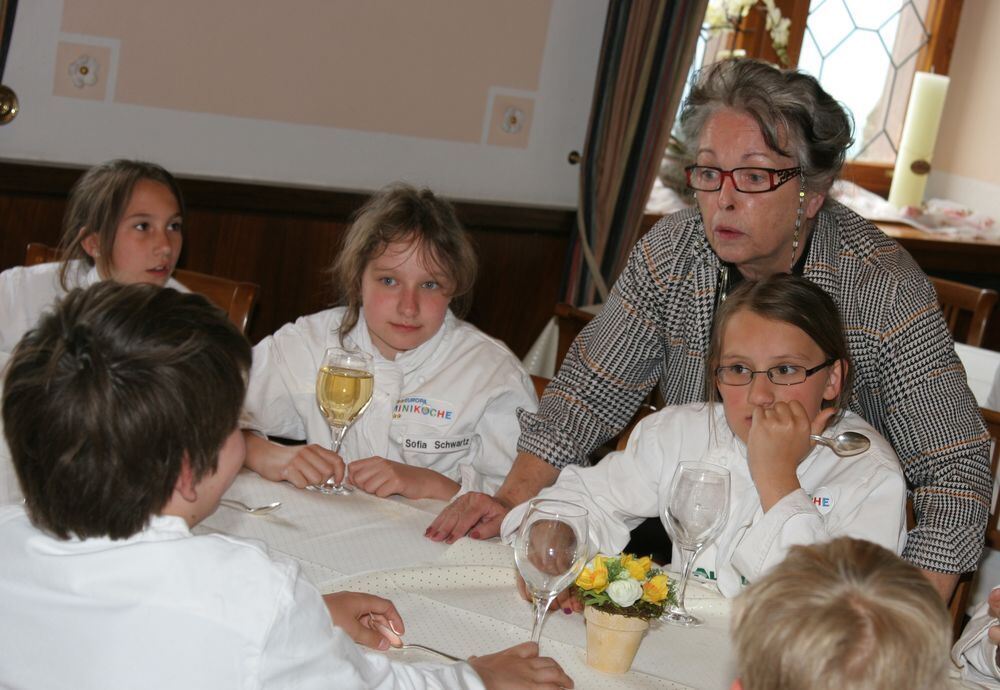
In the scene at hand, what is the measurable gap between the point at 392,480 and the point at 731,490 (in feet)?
1.99

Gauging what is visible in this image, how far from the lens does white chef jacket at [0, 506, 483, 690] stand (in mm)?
1222

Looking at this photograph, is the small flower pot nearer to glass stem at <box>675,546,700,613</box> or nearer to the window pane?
glass stem at <box>675,546,700,613</box>

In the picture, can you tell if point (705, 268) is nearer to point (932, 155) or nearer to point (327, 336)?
point (327, 336)

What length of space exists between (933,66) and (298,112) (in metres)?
3.11

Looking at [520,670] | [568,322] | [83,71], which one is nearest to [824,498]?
[520,670]

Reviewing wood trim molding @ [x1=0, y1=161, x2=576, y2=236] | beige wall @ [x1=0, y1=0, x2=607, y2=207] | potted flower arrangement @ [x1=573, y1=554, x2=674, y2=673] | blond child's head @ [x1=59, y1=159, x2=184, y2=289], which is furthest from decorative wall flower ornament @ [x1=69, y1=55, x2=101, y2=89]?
Answer: potted flower arrangement @ [x1=573, y1=554, x2=674, y2=673]

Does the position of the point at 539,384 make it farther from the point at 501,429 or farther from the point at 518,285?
the point at 518,285

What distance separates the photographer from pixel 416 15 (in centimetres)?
416

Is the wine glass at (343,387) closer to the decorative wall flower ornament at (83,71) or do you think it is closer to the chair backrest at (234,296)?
the chair backrest at (234,296)

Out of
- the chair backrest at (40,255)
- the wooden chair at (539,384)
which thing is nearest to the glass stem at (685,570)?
the wooden chair at (539,384)

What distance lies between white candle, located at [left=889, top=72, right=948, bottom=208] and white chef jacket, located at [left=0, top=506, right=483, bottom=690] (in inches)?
188

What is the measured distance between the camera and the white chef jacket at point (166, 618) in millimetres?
1222

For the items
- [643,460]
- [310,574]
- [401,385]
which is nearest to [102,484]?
[310,574]

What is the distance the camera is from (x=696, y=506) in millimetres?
1691
